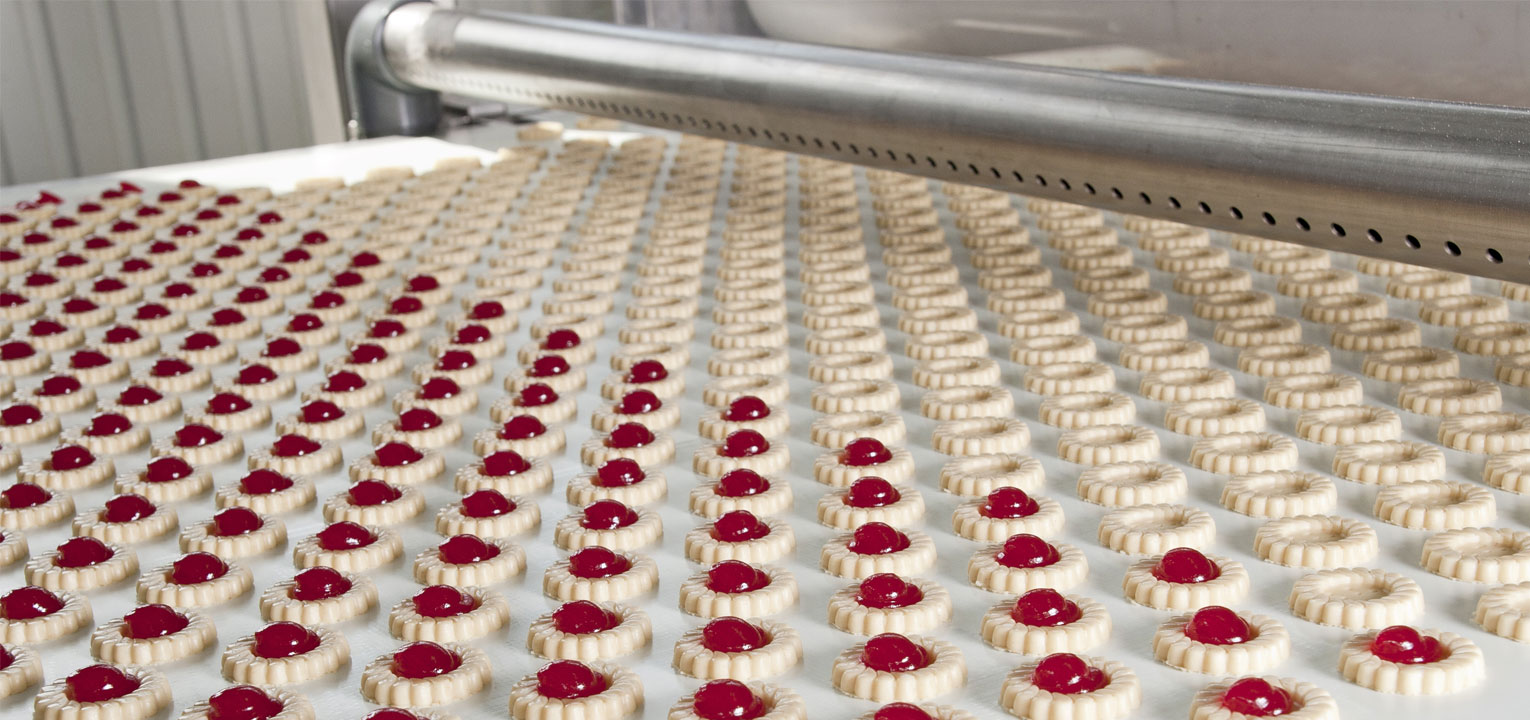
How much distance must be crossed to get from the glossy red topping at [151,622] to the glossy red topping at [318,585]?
0.28ft

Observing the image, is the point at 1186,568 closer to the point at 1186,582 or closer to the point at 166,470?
the point at 1186,582

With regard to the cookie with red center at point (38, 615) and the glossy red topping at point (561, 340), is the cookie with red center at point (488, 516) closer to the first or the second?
the cookie with red center at point (38, 615)

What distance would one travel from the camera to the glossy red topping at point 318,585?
3.68ft

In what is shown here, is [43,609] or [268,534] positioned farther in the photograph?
[268,534]

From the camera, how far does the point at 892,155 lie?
208 centimetres

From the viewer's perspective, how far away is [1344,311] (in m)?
1.71

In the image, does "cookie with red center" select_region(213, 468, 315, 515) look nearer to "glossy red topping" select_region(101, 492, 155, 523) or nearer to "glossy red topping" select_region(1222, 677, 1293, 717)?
"glossy red topping" select_region(101, 492, 155, 523)

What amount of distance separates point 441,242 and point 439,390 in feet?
2.42

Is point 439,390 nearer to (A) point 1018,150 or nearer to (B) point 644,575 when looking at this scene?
(B) point 644,575

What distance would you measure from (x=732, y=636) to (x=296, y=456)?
24.3 inches

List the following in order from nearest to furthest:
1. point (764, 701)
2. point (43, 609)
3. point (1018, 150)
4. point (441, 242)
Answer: point (764, 701), point (43, 609), point (1018, 150), point (441, 242)

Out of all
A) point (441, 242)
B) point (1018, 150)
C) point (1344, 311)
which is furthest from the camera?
point (441, 242)

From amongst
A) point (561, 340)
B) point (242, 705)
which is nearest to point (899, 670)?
point (242, 705)

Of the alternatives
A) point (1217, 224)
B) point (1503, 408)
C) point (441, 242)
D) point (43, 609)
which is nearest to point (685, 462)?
point (43, 609)
